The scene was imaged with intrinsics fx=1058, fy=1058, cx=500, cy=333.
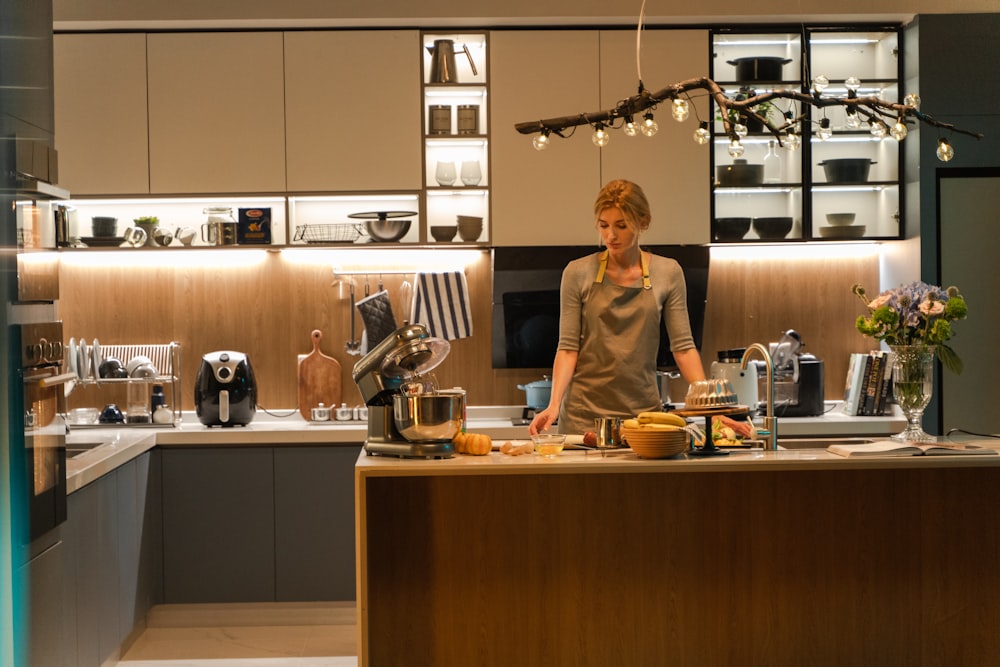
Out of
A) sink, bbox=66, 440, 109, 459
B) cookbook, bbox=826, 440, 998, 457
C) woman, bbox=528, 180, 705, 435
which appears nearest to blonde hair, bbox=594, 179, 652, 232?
woman, bbox=528, 180, 705, 435

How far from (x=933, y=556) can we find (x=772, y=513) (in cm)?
45

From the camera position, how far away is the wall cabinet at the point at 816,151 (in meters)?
4.71

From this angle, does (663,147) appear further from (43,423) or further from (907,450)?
(43,423)

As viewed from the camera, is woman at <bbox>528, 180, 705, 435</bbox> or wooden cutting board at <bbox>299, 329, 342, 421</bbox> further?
wooden cutting board at <bbox>299, 329, 342, 421</bbox>

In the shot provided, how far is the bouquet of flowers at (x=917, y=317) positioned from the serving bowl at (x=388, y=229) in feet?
7.40

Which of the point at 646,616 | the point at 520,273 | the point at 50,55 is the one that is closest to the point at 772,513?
the point at 646,616

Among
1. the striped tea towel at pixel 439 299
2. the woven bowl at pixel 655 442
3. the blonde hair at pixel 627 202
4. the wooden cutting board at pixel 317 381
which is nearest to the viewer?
the woven bowl at pixel 655 442

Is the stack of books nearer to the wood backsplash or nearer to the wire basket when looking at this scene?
the wood backsplash

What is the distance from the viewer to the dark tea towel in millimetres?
4840

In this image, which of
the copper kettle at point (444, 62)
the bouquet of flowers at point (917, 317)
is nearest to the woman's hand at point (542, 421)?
the bouquet of flowers at point (917, 317)

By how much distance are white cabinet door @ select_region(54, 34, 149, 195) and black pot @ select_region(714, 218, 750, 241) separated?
252 cm

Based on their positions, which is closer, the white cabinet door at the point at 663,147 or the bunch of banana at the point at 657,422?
the bunch of banana at the point at 657,422

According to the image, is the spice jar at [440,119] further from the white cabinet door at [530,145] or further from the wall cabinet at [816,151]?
the wall cabinet at [816,151]

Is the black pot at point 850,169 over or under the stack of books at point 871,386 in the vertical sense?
over
